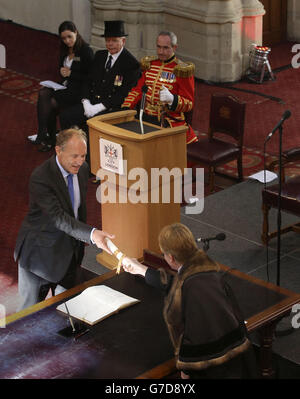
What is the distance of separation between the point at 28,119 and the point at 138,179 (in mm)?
4839

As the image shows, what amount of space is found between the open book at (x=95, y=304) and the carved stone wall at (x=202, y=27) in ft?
23.8

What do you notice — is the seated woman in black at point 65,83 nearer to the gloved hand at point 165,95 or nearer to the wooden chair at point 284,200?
the gloved hand at point 165,95

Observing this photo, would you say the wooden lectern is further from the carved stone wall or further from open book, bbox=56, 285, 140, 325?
the carved stone wall

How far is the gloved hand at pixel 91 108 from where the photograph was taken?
8.73 m

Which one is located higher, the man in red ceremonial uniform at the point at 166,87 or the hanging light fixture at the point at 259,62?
the man in red ceremonial uniform at the point at 166,87

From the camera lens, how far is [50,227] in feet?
17.3

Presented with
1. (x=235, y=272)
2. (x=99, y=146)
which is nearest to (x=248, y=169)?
(x=99, y=146)

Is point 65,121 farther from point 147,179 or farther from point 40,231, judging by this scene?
point 40,231

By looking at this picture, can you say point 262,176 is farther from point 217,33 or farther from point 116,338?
point 116,338

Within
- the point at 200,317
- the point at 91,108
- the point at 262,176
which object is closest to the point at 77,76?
the point at 91,108

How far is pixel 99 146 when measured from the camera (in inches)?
253

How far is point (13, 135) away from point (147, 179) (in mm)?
4360

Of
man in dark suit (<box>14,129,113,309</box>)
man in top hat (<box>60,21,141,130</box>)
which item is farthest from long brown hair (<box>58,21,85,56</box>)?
man in dark suit (<box>14,129,113,309</box>)

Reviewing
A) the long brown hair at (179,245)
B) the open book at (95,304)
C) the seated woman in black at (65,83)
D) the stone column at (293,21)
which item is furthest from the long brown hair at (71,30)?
the long brown hair at (179,245)
